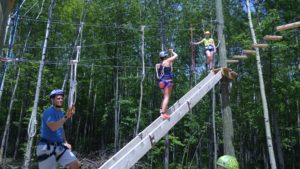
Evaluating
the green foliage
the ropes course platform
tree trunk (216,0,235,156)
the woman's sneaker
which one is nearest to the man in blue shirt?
the ropes course platform

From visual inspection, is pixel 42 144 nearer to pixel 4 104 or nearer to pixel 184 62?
pixel 184 62

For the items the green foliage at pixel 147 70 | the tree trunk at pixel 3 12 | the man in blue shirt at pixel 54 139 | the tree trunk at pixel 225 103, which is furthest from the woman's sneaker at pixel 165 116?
the green foliage at pixel 147 70

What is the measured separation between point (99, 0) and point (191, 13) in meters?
6.33

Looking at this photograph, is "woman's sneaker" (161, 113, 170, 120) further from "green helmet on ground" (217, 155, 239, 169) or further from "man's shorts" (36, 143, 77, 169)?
"green helmet on ground" (217, 155, 239, 169)

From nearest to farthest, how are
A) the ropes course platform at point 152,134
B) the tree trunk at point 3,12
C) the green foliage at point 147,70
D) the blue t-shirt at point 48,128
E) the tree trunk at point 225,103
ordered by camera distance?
the tree trunk at point 3,12 < the blue t-shirt at point 48,128 < the ropes course platform at point 152,134 < the tree trunk at point 225,103 < the green foliage at point 147,70

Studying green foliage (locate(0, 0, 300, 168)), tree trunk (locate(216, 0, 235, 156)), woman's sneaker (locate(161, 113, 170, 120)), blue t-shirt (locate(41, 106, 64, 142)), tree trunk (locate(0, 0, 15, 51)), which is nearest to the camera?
tree trunk (locate(0, 0, 15, 51))

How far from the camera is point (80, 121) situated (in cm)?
2828

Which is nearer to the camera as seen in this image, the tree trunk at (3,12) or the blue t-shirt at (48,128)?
the tree trunk at (3,12)

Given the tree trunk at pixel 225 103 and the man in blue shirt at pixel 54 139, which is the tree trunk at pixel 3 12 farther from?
the tree trunk at pixel 225 103

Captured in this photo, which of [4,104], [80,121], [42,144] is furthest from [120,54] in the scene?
[42,144]

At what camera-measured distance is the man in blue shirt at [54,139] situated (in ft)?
12.2

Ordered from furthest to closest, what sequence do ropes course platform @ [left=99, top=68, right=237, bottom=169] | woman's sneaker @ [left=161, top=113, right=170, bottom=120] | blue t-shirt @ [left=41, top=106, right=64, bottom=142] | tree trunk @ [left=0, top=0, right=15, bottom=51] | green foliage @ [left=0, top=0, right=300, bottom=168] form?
green foliage @ [left=0, top=0, right=300, bottom=168] < woman's sneaker @ [left=161, top=113, right=170, bottom=120] < ropes course platform @ [left=99, top=68, right=237, bottom=169] < blue t-shirt @ [left=41, top=106, right=64, bottom=142] < tree trunk @ [left=0, top=0, right=15, bottom=51]

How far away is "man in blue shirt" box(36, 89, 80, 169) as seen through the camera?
3.71 metres

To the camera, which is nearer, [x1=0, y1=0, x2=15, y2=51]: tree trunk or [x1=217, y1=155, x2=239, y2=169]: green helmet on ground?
[x1=0, y1=0, x2=15, y2=51]: tree trunk
